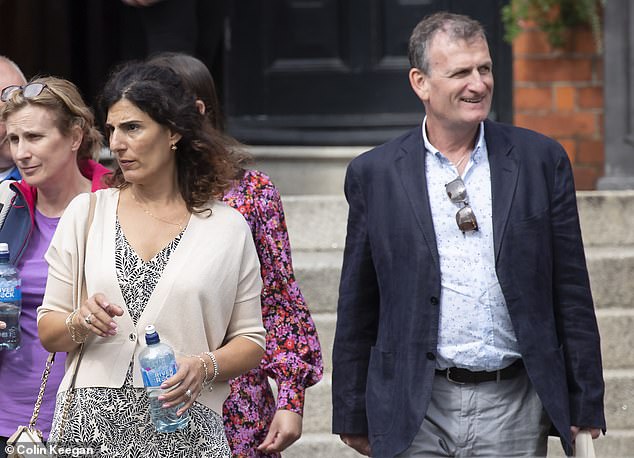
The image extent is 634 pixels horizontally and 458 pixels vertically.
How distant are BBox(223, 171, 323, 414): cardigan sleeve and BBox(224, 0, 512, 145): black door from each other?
10.6 ft

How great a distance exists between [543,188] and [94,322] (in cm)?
145

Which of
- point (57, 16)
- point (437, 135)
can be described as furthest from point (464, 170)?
point (57, 16)

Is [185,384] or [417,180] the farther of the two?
[417,180]

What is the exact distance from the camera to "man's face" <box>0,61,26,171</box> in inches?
167

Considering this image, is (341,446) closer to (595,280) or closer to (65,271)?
(595,280)

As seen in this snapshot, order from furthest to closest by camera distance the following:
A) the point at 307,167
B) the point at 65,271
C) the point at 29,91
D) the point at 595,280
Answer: the point at 307,167 → the point at 595,280 → the point at 29,91 → the point at 65,271

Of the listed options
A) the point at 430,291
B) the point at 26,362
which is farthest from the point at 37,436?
the point at 430,291

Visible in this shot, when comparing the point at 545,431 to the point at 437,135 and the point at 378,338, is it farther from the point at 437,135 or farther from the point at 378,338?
the point at 437,135

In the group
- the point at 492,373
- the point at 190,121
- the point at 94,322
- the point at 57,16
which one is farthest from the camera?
the point at 57,16

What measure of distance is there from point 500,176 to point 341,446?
194 centimetres

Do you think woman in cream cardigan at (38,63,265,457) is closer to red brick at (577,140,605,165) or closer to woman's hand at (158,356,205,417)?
woman's hand at (158,356,205,417)

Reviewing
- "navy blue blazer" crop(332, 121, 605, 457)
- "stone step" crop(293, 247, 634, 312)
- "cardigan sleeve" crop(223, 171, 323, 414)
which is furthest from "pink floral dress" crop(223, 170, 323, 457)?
"stone step" crop(293, 247, 634, 312)

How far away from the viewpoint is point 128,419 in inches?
129

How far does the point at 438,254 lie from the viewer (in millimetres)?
3770
